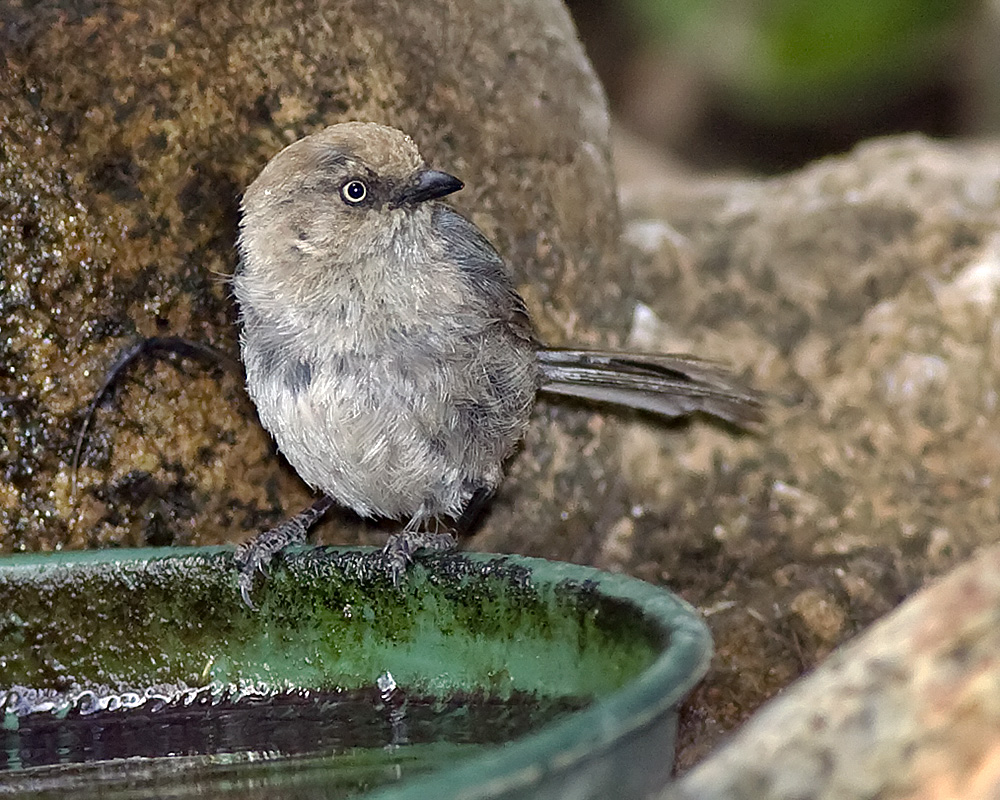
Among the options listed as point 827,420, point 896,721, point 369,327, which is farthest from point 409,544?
point 827,420

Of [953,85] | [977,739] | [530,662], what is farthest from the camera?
[953,85]

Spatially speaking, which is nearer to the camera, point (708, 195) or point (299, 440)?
point (299, 440)

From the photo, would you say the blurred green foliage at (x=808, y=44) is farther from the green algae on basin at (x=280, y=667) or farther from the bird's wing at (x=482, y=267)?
the green algae on basin at (x=280, y=667)

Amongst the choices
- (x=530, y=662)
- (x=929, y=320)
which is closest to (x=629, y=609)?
(x=530, y=662)

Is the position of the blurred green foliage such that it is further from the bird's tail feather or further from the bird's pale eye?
the bird's pale eye

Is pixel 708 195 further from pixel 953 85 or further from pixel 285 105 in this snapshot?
pixel 953 85

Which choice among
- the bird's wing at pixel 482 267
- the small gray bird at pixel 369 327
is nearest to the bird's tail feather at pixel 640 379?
the bird's wing at pixel 482 267
